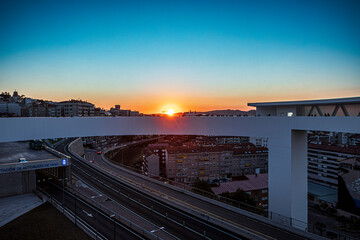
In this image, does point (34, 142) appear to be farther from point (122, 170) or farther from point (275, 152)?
point (275, 152)

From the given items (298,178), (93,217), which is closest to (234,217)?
(298,178)

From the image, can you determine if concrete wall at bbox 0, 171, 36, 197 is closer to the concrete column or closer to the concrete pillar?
the concrete pillar

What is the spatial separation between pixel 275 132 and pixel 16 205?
61.7 feet

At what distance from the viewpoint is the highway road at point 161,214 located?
11875 millimetres

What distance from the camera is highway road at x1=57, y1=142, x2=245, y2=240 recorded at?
1188 centimetres

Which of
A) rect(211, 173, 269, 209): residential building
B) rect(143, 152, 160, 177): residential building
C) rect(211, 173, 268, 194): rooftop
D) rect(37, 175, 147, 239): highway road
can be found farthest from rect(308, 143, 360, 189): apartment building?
rect(37, 175, 147, 239): highway road

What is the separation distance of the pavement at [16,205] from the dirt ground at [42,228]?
691 mm

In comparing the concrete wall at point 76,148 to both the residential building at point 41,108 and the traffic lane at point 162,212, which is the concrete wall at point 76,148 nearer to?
the residential building at point 41,108

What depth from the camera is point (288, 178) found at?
10.7 metres

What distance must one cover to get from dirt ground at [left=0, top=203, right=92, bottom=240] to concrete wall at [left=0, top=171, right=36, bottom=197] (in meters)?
5.27

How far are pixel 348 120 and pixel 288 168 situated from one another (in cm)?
317

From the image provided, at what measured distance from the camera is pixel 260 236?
407 inches

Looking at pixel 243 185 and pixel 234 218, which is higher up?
pixel 234 218

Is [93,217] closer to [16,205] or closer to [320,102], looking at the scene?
[16,205]
